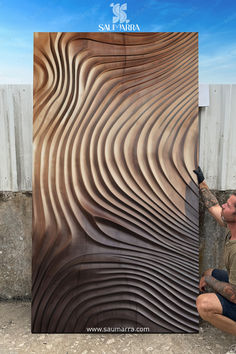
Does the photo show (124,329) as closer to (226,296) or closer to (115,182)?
(226,296)

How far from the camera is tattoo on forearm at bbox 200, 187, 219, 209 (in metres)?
1.89

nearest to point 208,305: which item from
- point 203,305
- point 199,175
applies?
point 203,305

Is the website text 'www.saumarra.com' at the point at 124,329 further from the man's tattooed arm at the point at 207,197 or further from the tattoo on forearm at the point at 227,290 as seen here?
the man's tattooed arm at the point at 207,197

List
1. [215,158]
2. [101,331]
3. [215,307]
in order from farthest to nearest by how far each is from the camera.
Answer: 1. [215,158]
2. [101,331]
3. [215,307]

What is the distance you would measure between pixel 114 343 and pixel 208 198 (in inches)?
47.9

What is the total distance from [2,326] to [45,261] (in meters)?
0.63

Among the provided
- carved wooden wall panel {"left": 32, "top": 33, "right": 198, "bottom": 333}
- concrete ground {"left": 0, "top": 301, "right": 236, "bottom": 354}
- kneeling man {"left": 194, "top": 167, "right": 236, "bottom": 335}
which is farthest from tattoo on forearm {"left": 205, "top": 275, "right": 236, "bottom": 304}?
concrete ground {"left": 0, "top": 301, "right": 236, "bottom": 354}

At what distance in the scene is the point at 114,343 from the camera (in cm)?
176

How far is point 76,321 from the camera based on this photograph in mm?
1855

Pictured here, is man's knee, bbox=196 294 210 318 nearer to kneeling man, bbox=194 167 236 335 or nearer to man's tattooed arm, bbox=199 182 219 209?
kneeling man, bbox=194 167 236 335

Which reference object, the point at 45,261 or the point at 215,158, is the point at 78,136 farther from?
the point at 215,158

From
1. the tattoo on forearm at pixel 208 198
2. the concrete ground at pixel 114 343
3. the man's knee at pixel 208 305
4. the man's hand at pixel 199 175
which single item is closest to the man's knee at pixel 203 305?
the man's knee at pixel 208 305

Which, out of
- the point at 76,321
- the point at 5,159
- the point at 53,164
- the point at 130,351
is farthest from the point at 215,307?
the point at 5,159

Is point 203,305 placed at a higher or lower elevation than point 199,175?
lower
